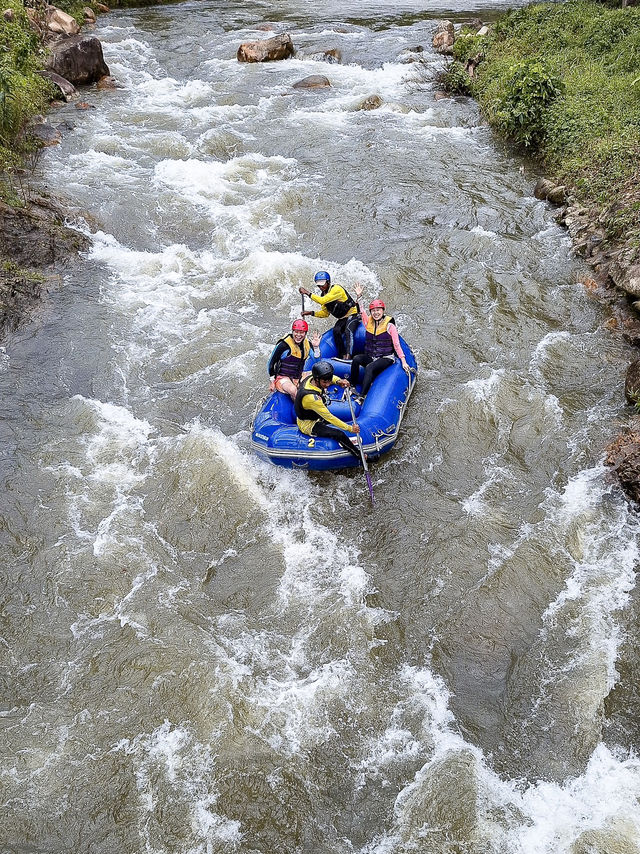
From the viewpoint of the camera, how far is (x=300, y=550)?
7.73 m

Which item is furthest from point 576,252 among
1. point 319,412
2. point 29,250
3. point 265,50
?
point 265,50

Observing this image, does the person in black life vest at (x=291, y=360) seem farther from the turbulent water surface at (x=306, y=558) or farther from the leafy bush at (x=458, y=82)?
the leafy bush at (x=458, y=82)

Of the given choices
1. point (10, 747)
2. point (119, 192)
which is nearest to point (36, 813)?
point (10, 747)

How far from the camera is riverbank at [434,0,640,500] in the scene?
11648 millimetres

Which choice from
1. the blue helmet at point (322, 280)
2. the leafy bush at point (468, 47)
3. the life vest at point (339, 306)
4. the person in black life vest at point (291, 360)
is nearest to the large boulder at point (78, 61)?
the leafy bush at point (468, 47)

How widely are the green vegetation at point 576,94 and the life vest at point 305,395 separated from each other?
6.74 m

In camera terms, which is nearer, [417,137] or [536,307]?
[536,307]

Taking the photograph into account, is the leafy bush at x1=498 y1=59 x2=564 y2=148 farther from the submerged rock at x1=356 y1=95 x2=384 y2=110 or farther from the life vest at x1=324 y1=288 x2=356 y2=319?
the life vest at x1=324 y1=288 x2=356 y2=319

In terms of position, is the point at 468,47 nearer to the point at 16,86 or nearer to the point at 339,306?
the point at 16,86

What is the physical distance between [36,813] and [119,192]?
12.3 metres

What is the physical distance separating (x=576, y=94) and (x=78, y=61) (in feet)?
45.1

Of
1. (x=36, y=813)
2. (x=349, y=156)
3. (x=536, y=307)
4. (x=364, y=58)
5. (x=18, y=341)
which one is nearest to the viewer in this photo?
(x=36, y=813)

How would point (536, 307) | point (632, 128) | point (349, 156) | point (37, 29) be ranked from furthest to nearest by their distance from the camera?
point (37, 29) < point (349, 156) < point (632, 128) < point (536, 307)

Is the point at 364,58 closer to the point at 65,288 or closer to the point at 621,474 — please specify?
the point at 65,288
